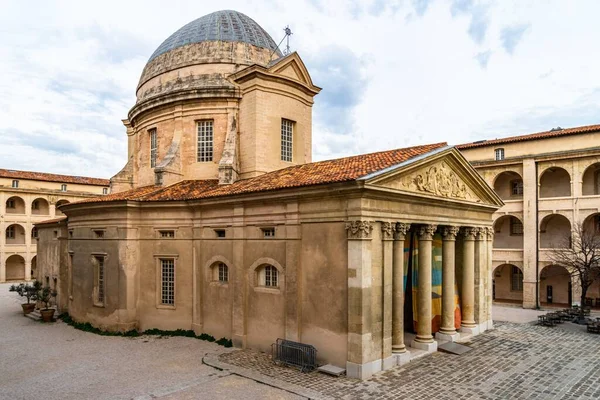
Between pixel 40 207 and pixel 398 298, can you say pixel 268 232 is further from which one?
pixel 40 207

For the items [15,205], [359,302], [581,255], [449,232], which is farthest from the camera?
[15,205]

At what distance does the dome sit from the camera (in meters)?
26.8

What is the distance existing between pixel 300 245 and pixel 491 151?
2545 cm

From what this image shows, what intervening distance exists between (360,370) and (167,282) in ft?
37.9

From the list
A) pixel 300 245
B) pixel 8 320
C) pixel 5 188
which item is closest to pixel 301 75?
pixel 300 245

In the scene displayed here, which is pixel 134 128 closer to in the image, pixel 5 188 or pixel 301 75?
pixel 301 75

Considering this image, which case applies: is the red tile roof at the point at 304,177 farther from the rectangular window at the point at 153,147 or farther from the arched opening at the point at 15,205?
the arched opening at the point at 15,205

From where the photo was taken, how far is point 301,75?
25.2 meters

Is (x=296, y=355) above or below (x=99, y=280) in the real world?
below

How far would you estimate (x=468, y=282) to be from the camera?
2133 cm

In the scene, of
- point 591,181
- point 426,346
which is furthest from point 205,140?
point 591,181

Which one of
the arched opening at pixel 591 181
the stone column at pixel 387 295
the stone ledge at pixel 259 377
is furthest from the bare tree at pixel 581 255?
the stone ledge at pixel 259 377

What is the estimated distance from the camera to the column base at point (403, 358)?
52.1 feet

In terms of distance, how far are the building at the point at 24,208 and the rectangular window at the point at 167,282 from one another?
38.2 metres
